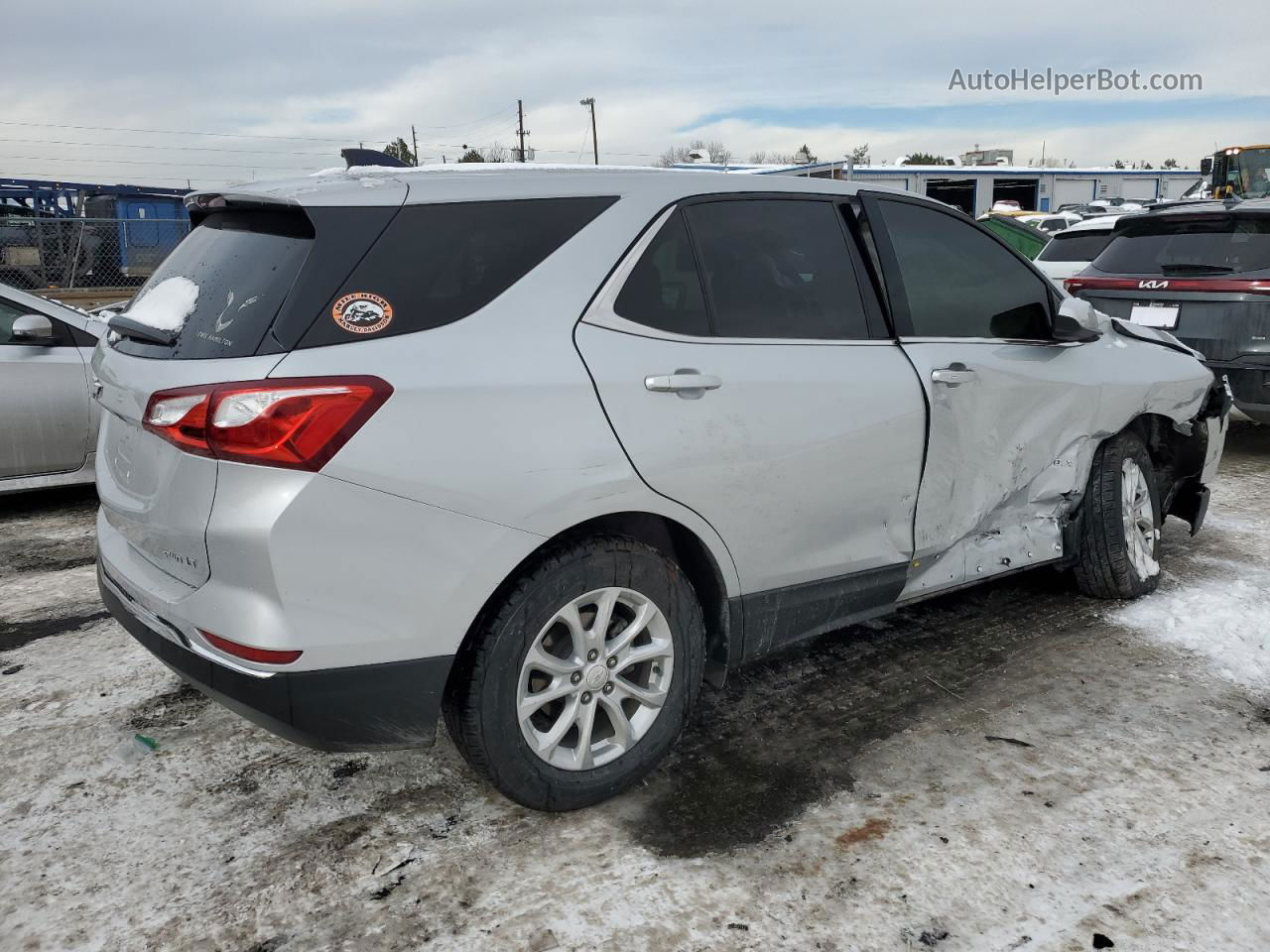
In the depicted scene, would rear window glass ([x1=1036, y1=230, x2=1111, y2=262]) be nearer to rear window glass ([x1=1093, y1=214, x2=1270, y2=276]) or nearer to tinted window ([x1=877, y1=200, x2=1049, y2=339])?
rear window glass ([x1=1093, y1=214, x2=1270, y2=276])

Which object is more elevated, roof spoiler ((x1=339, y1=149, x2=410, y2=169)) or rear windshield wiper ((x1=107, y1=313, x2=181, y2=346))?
roof spoiler ((x1=339, y1=149, x2=410, y2=169))

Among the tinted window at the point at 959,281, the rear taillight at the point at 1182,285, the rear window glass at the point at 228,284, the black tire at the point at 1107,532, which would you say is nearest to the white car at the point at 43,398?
the rear window glass at the point at 228,284

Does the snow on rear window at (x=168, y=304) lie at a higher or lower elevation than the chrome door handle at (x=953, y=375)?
higher

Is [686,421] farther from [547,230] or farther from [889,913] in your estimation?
[889,913]

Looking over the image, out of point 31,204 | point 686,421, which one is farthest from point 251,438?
point 31,204

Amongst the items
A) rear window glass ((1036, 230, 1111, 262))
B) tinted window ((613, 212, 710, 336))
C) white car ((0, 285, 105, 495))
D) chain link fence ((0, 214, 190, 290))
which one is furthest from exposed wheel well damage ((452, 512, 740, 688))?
chain link fence ((0, 214, 190, 290))

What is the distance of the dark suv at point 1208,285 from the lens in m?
6.44

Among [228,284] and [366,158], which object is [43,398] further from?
[228,284]

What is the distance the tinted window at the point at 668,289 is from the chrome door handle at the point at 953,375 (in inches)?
37.9

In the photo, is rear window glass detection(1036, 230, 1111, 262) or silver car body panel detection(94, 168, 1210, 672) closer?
silver car body panel detection(94, 168, 1210, 672)

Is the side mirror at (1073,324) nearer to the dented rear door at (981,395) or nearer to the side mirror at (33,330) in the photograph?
the dented rear door at (981,395)

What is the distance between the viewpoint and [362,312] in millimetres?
2387

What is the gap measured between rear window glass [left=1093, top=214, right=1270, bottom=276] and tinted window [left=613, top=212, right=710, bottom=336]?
5.17m

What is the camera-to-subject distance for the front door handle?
2.71 meters
